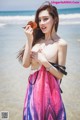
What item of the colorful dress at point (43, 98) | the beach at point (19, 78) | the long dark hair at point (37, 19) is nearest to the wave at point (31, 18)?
the beach at point (19, 78)

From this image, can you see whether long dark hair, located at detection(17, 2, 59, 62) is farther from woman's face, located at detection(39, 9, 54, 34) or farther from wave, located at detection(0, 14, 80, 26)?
wave, located at detection(0, 14, 80, 26)

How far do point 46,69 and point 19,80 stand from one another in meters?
1.35

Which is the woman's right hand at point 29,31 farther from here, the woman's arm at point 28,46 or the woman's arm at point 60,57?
the woman's arm at point 60,57

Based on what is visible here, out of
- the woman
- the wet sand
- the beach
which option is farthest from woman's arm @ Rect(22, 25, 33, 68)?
the wet sand

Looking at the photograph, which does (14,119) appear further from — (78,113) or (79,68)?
(79,68)

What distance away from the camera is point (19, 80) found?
2605 millimetres

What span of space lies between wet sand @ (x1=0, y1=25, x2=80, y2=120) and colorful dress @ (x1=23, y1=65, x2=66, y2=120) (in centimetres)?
84

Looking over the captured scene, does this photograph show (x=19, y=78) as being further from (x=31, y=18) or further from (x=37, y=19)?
(x=37, y=19)

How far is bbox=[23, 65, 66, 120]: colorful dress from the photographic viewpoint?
1288mm

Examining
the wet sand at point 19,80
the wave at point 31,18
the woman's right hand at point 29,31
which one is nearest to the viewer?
the woman's right hand at point 29,31

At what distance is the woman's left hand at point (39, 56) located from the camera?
1262 mm

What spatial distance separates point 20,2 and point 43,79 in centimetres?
104

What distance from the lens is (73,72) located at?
275 cm

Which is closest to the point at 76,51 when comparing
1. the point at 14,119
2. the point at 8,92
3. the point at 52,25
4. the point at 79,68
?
the point at 79,68
